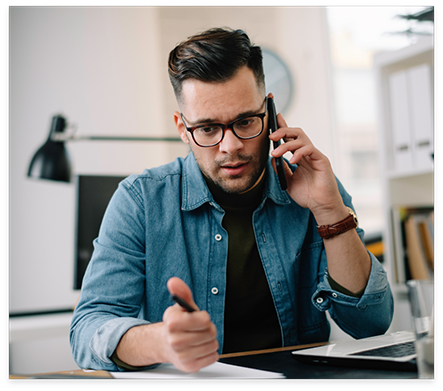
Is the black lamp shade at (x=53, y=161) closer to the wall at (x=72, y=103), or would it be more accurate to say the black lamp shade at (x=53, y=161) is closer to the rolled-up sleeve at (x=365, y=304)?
the wall at (x=72, y=103)

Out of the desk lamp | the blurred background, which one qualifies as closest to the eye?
the desk lamp

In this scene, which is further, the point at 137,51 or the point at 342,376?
the point at 137,51

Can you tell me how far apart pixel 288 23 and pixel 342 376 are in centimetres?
283

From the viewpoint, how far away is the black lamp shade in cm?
170

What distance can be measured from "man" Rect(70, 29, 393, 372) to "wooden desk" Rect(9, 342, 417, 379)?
0.61 feet

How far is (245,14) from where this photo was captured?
9.35 feet

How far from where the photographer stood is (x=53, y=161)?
1.72m

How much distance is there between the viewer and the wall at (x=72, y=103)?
2.19m

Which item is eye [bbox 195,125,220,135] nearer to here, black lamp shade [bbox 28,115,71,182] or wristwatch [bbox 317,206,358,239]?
wristwatch [bbox 317,206,358,239]

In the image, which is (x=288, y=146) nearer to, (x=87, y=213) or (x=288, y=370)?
(x=288, y=370)

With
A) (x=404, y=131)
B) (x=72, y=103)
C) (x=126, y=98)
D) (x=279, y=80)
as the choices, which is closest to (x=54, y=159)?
(x=72, y=103)

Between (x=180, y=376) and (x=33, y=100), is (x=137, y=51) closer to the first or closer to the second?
(x=33, y=100)

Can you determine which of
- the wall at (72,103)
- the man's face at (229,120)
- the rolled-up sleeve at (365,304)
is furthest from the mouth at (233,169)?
the wall at (72,103)
